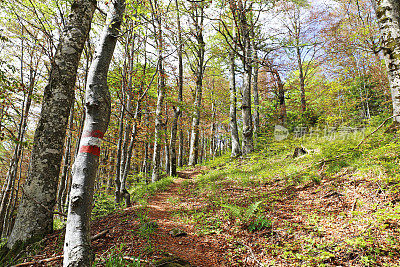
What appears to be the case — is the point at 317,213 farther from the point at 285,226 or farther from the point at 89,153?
the point at 89,153

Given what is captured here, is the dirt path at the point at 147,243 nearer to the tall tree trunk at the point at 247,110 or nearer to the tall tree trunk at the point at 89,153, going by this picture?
the tall tree trunk at the point at 89,153

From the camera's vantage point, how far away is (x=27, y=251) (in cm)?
316

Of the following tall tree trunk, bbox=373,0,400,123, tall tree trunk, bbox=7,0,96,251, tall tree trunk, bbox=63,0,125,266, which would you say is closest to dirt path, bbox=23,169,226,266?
tall tree trunk, bbox=7,0,96,251

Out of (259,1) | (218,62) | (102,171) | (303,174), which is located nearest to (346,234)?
(303,174)

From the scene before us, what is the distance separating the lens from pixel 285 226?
11.8 feet

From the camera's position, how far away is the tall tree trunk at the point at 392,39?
5.00 meters

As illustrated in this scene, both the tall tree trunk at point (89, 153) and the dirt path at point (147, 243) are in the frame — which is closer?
the tall tree trunk at point (89, 153)

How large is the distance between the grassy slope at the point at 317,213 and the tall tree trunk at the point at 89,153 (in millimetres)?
2325

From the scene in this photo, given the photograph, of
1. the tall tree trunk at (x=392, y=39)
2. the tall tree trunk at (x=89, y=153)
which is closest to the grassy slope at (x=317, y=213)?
the tall tree trunk at (x=392, y=39)

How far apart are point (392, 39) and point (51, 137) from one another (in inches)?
349

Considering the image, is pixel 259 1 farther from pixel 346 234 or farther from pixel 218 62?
pixel 346 234

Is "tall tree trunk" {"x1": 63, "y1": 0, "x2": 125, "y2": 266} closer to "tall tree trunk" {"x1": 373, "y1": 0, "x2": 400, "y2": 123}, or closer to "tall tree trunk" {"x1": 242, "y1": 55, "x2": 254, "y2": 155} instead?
"tall tree trunk" {"x1": 373, "y1": 0, "x2": 400, "y2": 123}

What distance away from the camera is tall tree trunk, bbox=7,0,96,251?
3.49m

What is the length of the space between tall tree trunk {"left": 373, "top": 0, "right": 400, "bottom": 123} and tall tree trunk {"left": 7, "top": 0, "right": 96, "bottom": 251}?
7809mm
